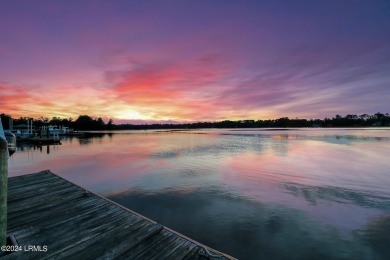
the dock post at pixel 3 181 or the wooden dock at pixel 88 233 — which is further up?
the dock post at pixel 3 181

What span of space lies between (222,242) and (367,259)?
13.7 feet

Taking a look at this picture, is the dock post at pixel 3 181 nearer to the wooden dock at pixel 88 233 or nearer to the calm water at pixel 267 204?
the wooden dock at pixel 88 233

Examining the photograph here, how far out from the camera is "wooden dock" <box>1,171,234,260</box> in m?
4.17

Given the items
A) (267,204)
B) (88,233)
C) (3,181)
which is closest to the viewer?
(3,181)

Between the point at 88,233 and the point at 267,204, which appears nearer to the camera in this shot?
the point at 88,233

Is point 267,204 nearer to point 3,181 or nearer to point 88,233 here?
point 88,233

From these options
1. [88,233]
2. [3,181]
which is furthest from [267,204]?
[3,181]

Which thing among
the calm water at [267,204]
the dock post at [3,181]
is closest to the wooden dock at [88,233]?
the dock post at [3,181]

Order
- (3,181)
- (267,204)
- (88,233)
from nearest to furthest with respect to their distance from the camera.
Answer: (3,181) < (88,233) < (267,204)

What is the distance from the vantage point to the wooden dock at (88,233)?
164 inches

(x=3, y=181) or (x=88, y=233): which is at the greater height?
(x=3, y=181)

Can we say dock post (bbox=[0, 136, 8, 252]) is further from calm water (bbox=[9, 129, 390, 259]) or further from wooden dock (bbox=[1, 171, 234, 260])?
calm water (bbox=[9, 129, 390, 259])

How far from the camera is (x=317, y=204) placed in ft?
32.6

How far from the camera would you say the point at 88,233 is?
16.1 ft
